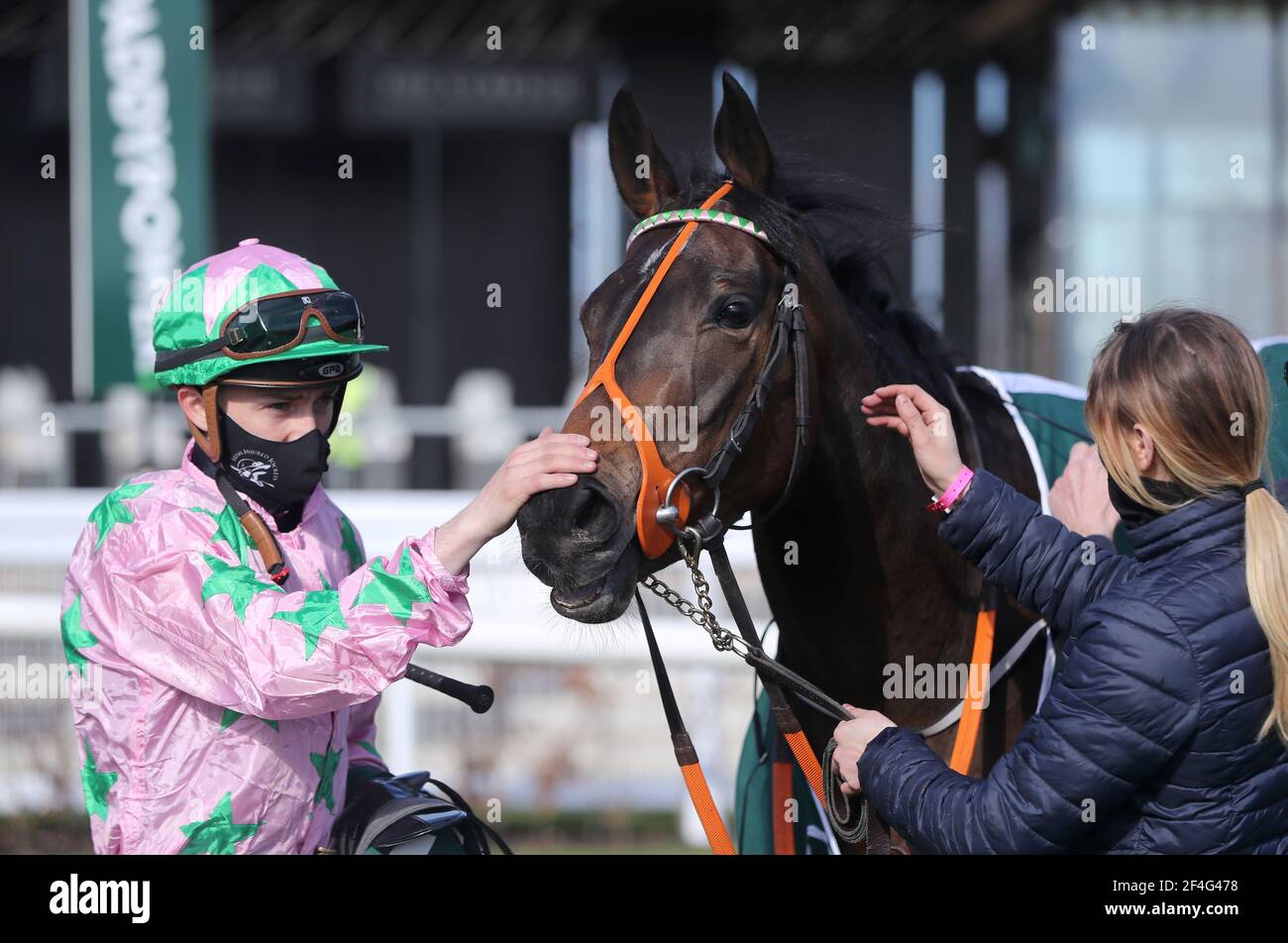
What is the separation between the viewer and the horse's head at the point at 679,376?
1.82 metres

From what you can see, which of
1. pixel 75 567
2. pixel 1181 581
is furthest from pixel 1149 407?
pixel 75 567

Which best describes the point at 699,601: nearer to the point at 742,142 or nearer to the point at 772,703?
the point at 772,703

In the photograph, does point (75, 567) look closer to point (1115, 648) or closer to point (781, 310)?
point (781, 310)

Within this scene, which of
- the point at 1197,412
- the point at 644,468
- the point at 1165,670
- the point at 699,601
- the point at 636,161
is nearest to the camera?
the point at 1165,670

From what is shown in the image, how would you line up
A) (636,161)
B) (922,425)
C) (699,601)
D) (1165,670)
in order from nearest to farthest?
(1165,670), (699,601), (922,425), (636,161)

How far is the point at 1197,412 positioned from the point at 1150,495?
13 cm

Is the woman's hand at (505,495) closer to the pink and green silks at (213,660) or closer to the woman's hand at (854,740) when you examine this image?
the pink and green silks at (213,660)

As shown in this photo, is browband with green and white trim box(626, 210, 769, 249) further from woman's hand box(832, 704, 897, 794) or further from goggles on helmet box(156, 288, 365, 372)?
woman's hand box(832, 704, 897, 794)

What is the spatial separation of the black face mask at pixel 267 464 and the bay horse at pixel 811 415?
16.5 inches

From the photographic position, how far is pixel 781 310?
2.06 m

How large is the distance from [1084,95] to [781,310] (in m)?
10.9

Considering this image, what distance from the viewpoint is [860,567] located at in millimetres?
2193

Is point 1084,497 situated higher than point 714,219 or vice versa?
point 714,219

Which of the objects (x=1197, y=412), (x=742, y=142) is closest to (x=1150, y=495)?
(x=1197, y=412)
